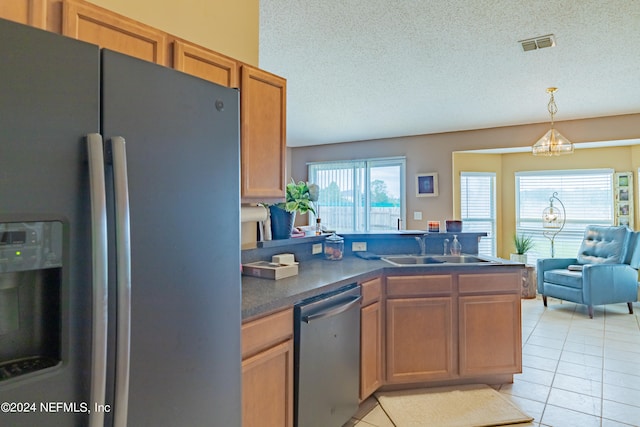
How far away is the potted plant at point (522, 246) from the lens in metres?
5.70

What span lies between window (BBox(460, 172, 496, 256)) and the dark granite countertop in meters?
3.45

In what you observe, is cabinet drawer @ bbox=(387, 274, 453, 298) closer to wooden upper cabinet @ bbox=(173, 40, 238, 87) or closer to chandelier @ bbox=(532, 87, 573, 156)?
wooden upper cabinet @ bbox=(173, 40, 238, 87)

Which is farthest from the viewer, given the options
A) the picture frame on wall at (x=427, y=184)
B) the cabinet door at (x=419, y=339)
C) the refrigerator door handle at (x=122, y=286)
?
the picture frame on wall at (x=427, y=184)

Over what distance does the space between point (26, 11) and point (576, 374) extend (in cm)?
391

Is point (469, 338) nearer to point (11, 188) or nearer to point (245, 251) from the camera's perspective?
point (245, 251)

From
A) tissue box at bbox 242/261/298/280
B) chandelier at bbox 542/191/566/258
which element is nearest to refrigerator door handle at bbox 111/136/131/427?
tissue box at bbox 242/261/298/280

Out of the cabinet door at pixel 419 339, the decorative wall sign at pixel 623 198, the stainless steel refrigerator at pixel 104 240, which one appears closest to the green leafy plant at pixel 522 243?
the decorative wall sign at pixel 623 198

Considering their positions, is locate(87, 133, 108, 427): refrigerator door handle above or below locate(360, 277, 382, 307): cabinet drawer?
above

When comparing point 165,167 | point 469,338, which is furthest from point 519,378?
point 165,167

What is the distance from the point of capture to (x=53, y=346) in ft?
2.74

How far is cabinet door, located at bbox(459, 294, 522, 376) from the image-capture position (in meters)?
2.67

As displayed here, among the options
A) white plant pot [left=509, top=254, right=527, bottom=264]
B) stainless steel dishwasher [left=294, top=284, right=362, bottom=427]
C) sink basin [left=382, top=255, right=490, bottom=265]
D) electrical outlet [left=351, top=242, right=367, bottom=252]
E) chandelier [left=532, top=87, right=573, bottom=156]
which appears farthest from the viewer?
white plant pot [left=509, top=254, right=527, bottom=264]

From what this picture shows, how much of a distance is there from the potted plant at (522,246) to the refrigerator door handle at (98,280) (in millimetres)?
5955

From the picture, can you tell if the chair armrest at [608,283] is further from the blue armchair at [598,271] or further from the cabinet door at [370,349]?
the cabinet door at [370,349]
